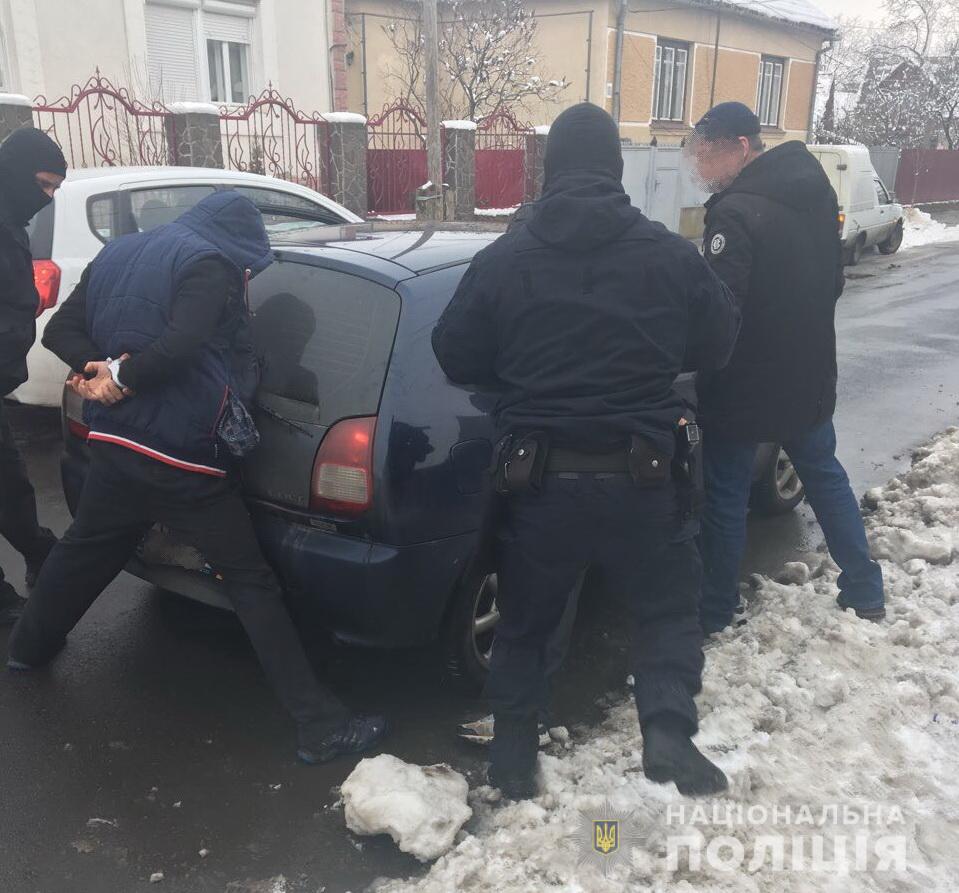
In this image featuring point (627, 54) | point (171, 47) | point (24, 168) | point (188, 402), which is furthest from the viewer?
point (627, 54)

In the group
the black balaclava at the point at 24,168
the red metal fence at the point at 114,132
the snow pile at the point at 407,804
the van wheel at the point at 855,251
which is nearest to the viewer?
the snow pile at the point at 407,804

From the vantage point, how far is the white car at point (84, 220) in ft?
17.5

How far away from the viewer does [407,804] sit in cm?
249

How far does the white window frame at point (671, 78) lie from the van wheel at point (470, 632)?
23329 mm

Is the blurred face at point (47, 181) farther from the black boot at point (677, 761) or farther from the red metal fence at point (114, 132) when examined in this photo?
the red metal fence at point (114, 132)

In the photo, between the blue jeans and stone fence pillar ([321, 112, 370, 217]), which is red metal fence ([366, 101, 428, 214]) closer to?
stone fence pillar ([321, 112, 370, 217])

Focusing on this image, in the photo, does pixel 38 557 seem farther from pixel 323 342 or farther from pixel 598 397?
pixel 598 397

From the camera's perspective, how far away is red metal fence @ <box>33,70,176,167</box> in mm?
11266

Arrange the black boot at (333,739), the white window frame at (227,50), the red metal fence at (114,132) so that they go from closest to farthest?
1. the black boot at (333,739)
2. the red metal fence at (114,132)
3. the white window frame at (227,50)

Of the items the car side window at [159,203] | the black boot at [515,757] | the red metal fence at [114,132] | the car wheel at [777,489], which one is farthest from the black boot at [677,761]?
the red metal fence at [114,132]

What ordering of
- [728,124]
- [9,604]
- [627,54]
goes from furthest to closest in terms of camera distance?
[627,54]
[9,604]
[728,124]

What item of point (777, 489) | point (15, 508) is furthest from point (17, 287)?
point (777, 489)

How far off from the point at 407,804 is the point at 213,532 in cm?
99

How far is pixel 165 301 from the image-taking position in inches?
108
